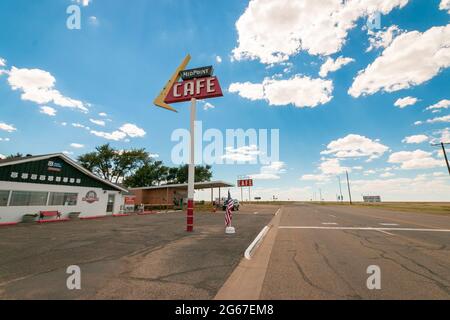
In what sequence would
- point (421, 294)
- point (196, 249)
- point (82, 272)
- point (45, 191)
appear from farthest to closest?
point (45, 191)
point (196, 249)
point (82, 272)
point (421, 294)

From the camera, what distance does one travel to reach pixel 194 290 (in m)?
3.83

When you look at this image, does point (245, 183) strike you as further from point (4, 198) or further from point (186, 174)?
point (4, 198)

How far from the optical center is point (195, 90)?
13383 millimetres

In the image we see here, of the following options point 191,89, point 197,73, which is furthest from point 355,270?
point 197,73

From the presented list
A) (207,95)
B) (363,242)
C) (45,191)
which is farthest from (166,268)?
(45,191)

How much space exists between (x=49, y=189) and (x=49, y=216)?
2182 mm

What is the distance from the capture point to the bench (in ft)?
55.3

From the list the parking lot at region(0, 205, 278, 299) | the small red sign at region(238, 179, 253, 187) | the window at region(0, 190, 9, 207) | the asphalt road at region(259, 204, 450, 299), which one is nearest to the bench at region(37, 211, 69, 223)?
the window at region(0, 190, 9, 207)

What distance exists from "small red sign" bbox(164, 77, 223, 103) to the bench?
13.1 meters

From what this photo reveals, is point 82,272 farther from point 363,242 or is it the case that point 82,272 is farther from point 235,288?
point 363,242

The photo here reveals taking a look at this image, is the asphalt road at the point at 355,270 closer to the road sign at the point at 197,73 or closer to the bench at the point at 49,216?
the road sign at the point at 197,73

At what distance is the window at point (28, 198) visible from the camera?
1573 cm
